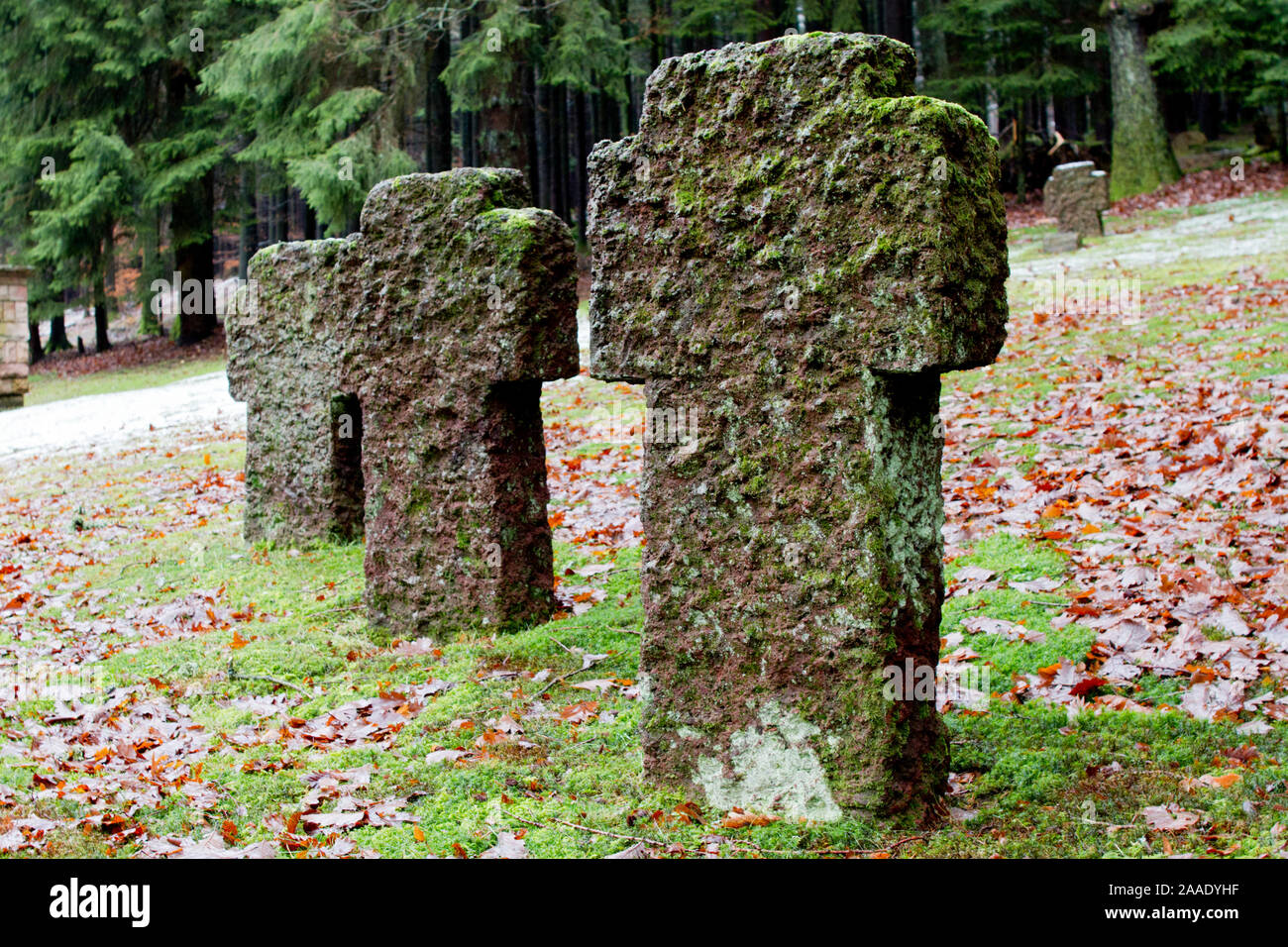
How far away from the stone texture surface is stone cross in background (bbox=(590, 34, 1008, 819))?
16710 mm

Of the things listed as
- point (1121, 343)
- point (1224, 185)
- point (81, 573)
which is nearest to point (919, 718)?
point (81, 573)

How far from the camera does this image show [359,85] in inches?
888

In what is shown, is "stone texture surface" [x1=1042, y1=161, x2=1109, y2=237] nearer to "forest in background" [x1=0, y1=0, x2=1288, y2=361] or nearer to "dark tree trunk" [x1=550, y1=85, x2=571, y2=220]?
"forest in background" [x1=0, y1=0, x2=1288, y2=361]

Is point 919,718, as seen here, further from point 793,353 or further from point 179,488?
point 179,488

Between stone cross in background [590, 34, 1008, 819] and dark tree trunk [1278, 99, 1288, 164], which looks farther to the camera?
dark tree trunk [1278, 99, 1288, 164]

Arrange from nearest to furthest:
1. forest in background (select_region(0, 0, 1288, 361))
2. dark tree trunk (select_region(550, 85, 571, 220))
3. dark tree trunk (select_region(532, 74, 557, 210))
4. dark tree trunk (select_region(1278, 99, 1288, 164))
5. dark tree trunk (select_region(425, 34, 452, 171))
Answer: forest in background (select_region(0, 0, 1288, 361)), dark tree trunk (select_region(1278, 99, 1288, 164)), dark tree trunk (select_region(425, 34, 452, 171)), dark tree trunk (select_region(550, 85, 571, 220)), dark tree trunk (select_region(532, 74, 557, 210))

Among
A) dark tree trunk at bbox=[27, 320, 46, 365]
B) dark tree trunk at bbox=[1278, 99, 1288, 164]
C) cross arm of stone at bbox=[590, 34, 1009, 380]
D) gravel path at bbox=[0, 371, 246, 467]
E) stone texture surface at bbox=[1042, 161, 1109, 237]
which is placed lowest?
gravel path at bbox=[0, 371, 246, 467]

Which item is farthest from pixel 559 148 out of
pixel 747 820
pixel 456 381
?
pixel 747 820

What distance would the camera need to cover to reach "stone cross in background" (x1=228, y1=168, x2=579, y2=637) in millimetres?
5695

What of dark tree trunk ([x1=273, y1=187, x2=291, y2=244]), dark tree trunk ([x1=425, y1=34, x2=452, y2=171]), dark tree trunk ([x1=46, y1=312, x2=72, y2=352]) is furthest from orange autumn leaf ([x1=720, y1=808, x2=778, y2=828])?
dark tree trunk ([x1=273, y1=187, x2=291, y2=244])

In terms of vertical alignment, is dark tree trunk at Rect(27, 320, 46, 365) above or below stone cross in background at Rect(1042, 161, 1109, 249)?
below

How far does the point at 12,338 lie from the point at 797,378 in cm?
2108

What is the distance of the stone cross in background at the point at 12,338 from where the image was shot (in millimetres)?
20000

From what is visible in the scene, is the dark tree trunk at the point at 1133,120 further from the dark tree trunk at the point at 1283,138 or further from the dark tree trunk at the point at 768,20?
the dark tree trunk at the point at 768,20
